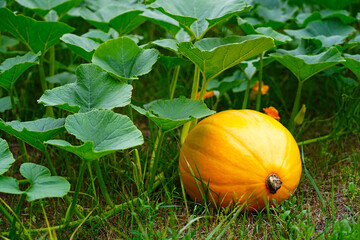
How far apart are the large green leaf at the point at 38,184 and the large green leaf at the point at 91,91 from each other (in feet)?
0.83

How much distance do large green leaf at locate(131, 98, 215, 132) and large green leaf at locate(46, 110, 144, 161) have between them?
0.32 ft

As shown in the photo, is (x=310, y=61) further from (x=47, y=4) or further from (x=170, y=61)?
(x=47, y=4)

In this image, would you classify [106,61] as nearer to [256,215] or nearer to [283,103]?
[256,215]

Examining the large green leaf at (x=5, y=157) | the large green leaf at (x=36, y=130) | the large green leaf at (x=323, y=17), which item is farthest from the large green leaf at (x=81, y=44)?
the large green leaf at (x=323, y=17)

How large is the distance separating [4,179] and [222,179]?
0.72 meters

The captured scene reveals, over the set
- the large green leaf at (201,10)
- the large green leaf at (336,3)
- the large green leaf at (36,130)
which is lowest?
the large green leaf at (336,3)

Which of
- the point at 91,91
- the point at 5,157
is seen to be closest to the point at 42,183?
the point at 5,157

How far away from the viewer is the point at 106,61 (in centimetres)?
174

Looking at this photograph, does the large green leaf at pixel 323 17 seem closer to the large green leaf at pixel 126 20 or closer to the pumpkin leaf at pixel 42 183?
the large green leaf at pixel 126 20

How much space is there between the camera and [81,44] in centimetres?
181

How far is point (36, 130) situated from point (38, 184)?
20cm

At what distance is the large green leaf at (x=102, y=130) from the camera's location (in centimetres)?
138

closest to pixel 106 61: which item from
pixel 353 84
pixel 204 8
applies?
pixel 204 8

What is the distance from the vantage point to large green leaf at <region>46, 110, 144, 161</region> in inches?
54.3
